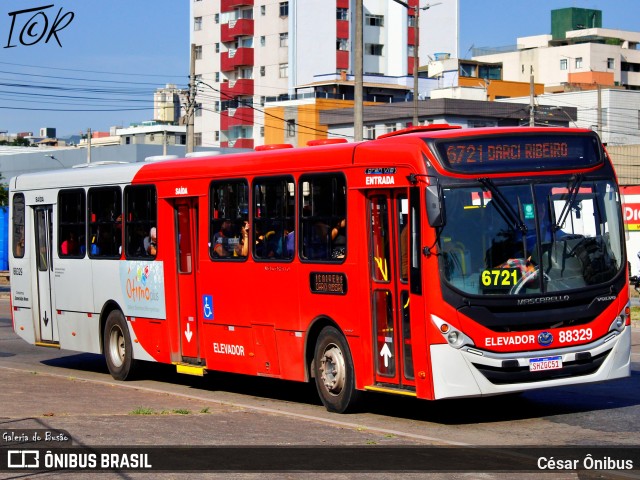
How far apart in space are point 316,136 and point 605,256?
7154 centimetres

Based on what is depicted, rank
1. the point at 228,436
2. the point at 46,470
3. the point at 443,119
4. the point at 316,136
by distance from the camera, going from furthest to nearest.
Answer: the point at 316,136 → the point at 443,119 → the point at 228,436 → the point at 46,470

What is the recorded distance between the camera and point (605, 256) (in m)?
12.6

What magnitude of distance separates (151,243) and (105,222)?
135 centimetres

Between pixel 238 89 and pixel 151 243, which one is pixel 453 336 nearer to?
pixel 151 243

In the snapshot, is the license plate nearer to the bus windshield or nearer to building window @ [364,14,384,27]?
the bus windshield

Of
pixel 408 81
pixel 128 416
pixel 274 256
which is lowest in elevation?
pixel 128 416

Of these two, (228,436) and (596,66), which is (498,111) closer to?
(596,66)

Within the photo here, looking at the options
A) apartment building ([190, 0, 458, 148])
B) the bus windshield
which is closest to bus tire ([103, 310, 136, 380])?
the bus windshield

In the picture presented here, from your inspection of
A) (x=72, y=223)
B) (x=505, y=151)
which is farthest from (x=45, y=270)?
(x=505, y=151)

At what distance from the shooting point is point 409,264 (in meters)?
12.3

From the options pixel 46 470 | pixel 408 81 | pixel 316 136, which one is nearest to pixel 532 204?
pixel 46 470

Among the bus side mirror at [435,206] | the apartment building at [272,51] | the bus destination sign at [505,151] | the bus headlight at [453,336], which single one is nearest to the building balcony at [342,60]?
the apartment building at [272,51]

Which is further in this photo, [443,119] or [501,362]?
[443,119]

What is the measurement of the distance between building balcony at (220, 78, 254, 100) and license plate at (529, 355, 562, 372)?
8605 centimetres
